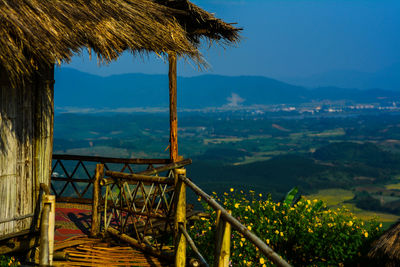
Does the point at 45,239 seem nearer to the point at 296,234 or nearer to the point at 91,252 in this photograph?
the point at 91,252

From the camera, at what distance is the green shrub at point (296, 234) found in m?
5.90

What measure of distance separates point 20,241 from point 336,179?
79.6 m

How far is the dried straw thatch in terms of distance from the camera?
5.24 meters

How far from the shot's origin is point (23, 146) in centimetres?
539

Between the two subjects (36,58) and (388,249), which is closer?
(36,58)

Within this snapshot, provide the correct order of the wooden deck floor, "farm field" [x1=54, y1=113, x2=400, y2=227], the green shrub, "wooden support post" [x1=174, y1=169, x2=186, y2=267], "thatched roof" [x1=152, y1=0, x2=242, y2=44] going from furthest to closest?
1. "farm field" [x1=54, y1=113, x2=400, y2=227]
2. "thatched roof" [x1=152, y1=0, x2=242, y2=44]
3. the green shrub
4. the wooden deck floor
5. "wooden support post" [x1=174, y1=169, x2=186, y2=267]

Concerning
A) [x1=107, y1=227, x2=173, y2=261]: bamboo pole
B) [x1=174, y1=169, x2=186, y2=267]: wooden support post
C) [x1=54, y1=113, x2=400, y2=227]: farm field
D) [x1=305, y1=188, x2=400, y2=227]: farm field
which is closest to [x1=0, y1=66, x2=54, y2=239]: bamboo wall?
[x1=107, y1=227, x2=173, y2=261]: bamboo pole

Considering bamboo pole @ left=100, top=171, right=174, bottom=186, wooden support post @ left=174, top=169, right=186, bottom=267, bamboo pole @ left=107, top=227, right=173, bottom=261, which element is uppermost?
bamboo pole @ left=100, top=171, right=174, bottom=186

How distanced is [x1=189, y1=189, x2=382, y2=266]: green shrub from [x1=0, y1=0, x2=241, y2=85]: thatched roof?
268 cm

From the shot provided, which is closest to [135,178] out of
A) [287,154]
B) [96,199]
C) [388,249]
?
[96,199]

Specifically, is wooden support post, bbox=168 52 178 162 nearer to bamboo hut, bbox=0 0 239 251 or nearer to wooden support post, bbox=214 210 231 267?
bamboo hut, bbox=0 0 239 251

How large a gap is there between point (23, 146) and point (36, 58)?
1085 mm

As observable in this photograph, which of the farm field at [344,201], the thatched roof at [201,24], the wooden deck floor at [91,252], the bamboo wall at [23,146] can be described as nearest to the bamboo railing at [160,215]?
the wooden deck floor at [91,252]

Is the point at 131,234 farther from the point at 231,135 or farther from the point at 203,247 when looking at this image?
→ the point at 231,135
